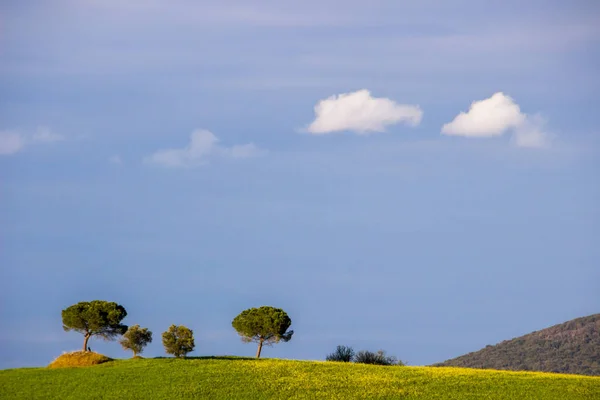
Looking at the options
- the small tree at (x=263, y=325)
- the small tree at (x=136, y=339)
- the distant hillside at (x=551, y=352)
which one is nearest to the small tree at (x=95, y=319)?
the small tree at (x=136, y=339)

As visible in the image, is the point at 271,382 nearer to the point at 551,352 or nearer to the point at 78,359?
the point at 78,359

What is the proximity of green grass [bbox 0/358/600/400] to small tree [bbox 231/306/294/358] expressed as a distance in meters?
3.90

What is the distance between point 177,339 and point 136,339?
9.84 ft

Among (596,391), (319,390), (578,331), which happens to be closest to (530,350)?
(578,331)

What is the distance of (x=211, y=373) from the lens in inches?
1945

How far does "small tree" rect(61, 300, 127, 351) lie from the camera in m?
54.9

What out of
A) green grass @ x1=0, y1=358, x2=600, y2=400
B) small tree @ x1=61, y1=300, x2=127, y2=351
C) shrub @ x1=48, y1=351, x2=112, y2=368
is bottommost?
green grass @ x1=0, y1=358, x2=600, y2=400

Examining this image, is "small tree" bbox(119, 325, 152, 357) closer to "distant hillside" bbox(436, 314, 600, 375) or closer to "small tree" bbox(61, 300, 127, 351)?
"small tree" bbox(61, 300, 127, 351)

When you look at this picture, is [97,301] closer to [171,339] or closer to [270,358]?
[171,339]

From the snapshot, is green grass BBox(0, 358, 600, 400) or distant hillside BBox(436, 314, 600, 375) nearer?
green grass BBox(0, 358, 600, 400)

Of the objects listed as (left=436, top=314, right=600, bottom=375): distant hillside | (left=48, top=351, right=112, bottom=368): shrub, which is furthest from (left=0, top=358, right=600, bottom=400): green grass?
(left=436, top=314, right=600, bottom=375): distant hillside

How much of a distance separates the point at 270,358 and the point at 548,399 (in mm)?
20212

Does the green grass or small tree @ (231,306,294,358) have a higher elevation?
small tree @ (231,306,294,358)

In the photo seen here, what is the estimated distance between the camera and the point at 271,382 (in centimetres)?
4712
